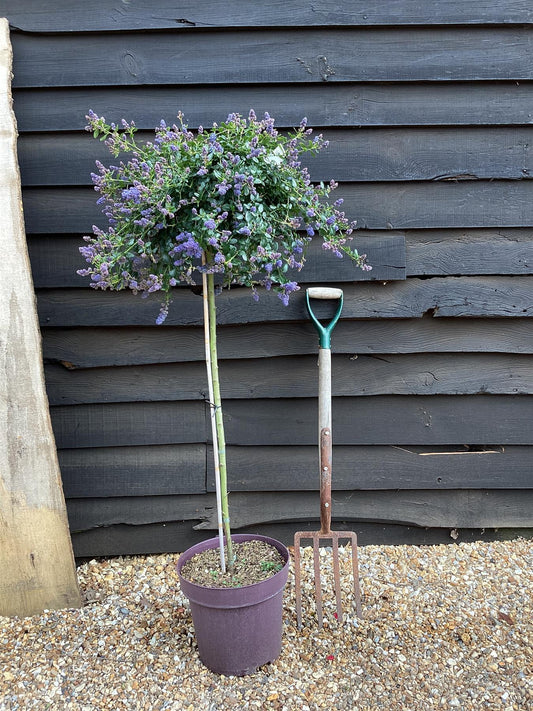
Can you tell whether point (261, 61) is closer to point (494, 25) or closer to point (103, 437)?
point (494, 25)

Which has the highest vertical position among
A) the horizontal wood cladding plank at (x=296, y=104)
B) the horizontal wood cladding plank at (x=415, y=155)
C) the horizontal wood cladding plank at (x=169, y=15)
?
the horizontal wood cladding plank at (x=169, y=15)

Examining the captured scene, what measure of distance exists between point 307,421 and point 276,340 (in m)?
0.37

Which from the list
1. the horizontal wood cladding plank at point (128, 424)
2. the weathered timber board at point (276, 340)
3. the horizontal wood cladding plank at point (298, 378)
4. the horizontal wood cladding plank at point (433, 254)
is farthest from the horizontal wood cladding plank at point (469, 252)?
the horizontal wood cladding plank at point (128, 424)

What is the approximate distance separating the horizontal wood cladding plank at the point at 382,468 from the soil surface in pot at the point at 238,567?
1.35ft

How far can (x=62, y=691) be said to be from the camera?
172 cm

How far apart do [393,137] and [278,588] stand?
1730 millimetres

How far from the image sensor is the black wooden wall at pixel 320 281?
2.12m

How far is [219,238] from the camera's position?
60.1 inches

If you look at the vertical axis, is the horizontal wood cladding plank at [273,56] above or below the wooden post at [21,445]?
above

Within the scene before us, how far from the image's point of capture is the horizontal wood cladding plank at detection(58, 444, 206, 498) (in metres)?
2.31

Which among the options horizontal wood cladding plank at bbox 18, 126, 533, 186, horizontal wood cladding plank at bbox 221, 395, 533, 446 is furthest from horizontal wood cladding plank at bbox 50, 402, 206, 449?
horizontal wood cladding plank at bbox 18, 126, 533, 186

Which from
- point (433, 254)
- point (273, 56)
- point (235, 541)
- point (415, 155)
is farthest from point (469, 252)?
point (235, 541)

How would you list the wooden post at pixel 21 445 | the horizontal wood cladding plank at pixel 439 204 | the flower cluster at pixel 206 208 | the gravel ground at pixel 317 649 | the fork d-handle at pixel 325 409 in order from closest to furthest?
1. the flower cluster at pixel 206 208
2. the gravel ground at pixel 317 649
3. the wooden post at pixel 21 445
4. the fork d-handle at pixel 325 409
5. the horizontal wood cladding plank at pixel 439 204

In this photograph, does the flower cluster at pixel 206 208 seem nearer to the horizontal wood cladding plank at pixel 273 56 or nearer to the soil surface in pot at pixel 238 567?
the horizontal wood cladding plank at pixel 273 56
